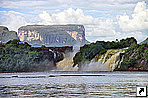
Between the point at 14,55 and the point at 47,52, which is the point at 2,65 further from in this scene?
the point at 47,52

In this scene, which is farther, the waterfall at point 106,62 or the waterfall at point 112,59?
the waterfall at point 106,62

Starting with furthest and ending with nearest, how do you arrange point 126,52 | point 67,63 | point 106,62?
point 67,63, point 126,52, point 106,62

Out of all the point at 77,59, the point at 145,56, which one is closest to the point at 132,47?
the point at 145,56

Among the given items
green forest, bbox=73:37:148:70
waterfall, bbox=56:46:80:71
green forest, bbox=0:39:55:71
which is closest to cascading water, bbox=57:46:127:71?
waterfall, bbox=56:46:80:71

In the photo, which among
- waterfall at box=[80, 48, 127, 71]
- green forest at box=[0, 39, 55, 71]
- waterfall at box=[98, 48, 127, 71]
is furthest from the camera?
green forest at box=[0, 39, 55, 71]

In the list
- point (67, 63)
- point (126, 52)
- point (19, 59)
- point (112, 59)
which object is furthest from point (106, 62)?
point (19, 59)

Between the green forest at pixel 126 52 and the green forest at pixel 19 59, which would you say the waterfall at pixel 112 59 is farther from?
the green forest at pixel 19 59

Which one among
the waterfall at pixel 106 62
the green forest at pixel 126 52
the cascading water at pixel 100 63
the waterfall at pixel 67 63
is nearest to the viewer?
the green forest at pixel 126 52

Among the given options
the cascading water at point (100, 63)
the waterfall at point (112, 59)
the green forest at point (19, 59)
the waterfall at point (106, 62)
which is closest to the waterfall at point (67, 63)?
the cascading water at point (100, 63)

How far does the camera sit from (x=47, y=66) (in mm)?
172750

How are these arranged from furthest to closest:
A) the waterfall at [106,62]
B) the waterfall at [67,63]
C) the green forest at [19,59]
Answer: the waterfall at [67,63] < the green forest at [19,59] < the waterfall at [106,62]

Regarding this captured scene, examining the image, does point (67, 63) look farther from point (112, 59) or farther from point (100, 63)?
point (112, 59)

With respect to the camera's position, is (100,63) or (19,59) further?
(19,59)

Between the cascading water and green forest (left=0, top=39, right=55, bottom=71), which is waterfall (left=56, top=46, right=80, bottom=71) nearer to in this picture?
the cascading water
